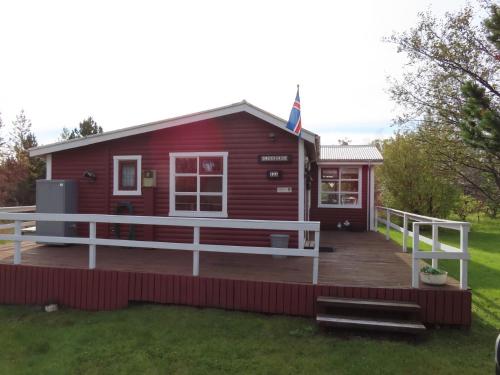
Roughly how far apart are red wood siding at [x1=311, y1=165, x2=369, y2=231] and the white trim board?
18.4 ft

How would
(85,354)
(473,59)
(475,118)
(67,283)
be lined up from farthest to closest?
(473,59) → (475,118) → (67,283) → (85,354)

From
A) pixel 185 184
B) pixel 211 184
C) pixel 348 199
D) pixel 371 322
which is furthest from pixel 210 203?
Answer: pixel 348 199

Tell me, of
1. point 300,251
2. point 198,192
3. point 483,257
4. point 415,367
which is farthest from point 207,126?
point 483,257

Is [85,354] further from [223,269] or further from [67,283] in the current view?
[223,269]

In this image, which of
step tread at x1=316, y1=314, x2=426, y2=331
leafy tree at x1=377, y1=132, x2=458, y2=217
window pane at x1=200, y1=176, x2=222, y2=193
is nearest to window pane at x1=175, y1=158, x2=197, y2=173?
window pane at x1=200, y1=176, x2=222, y2=193

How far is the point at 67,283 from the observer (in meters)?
5.77

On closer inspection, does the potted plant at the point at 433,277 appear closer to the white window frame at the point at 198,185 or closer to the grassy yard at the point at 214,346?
the grassy yard at the point at 214,346

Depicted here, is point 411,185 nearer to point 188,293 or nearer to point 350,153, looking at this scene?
point 350,153

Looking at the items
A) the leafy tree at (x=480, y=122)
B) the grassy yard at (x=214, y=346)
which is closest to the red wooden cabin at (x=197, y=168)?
the leafy tree at (x=480, y=122)

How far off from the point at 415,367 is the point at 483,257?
8173 mm

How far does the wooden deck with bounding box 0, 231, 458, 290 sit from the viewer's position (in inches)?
214

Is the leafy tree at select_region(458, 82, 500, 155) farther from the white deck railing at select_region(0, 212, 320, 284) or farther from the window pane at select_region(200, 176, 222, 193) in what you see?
the window pane at select_region(200, 176, 222, 193)

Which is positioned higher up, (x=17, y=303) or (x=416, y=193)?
(x=416, y=193)

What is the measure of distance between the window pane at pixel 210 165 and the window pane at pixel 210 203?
0.54 m
